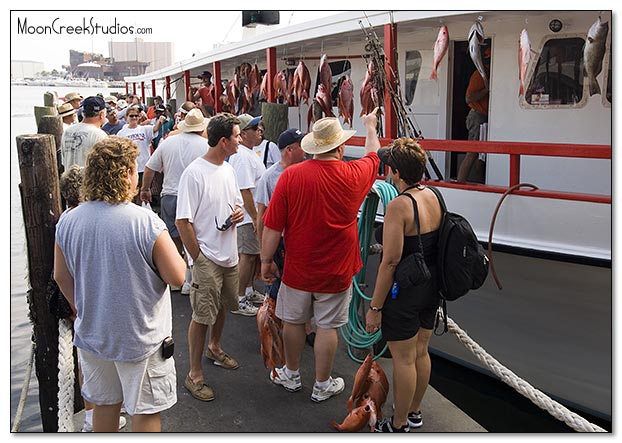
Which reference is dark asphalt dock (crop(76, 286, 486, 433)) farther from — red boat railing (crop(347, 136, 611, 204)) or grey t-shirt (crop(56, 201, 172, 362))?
red boat railing (crop(347, 136, 611, 204))

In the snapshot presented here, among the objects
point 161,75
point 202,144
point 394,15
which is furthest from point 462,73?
point 161,75

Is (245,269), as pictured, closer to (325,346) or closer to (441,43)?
(325,346)

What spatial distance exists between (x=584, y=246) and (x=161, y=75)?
1893 cm

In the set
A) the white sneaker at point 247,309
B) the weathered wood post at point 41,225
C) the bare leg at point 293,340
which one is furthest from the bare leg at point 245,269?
the weathered wood post at point 41,225

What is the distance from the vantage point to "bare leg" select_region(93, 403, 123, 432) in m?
2.98

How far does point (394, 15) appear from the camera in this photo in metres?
5.92

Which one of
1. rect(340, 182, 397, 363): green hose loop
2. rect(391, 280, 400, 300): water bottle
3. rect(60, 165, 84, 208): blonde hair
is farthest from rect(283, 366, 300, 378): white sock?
rect(60, 165, 84, 208): blonde hair

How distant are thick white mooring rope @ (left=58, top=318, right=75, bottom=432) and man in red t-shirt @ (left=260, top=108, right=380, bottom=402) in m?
1.28

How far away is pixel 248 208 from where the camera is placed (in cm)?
549

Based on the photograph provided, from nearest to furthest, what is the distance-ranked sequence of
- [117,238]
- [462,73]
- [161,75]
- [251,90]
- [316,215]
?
[117,238], [316,215], [462,73], [251,90], [161,75]

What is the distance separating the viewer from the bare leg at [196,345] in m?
4.17

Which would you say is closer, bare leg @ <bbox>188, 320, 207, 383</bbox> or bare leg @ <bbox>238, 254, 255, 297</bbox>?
bare leg @ <bbox>188, 320, 207, 383</bbox>

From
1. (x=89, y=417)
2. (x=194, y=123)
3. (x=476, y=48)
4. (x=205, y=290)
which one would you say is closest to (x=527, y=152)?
(x=476, y=48)

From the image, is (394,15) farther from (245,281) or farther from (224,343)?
(224,343)
